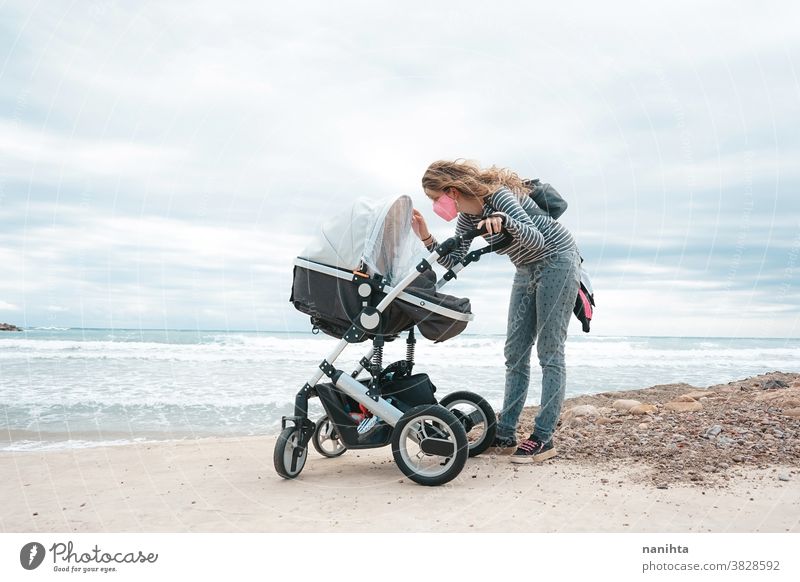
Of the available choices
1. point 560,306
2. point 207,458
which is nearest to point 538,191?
point 560,306

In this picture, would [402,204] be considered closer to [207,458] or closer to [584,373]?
[207,458]

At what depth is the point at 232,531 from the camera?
A: 297cm

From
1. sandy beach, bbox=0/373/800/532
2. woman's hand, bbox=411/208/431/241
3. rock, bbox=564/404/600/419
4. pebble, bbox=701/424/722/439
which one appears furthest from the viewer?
rock, bbox=564/404/600/419

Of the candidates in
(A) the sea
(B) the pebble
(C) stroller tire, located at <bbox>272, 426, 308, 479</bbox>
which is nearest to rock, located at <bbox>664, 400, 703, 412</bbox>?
(B) the pebble

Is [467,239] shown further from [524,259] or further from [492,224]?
[524,259]

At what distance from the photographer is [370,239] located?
11.8 feet

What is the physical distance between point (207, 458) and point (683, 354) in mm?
18639

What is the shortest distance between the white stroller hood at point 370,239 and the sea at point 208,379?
306 centimetres

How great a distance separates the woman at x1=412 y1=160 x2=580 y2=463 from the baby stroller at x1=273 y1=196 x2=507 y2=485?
206 millimetres

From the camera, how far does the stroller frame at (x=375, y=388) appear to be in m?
3.48

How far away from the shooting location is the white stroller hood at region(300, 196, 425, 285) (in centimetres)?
362

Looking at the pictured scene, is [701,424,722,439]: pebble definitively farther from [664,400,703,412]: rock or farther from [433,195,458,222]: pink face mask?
[433,195,458,222]: pink face mask

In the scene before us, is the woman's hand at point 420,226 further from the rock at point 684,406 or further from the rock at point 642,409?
the rock at point 684,406
